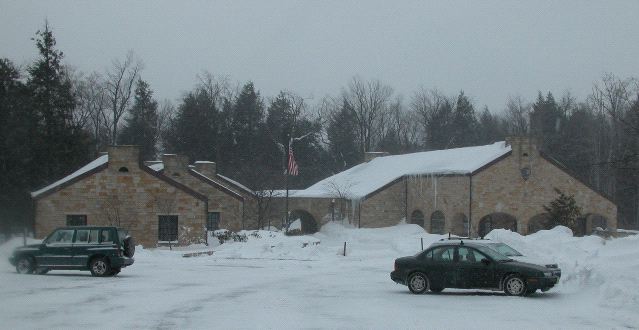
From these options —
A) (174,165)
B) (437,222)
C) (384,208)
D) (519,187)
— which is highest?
(174,165)

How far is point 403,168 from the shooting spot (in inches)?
2261

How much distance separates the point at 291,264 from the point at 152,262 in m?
5.92

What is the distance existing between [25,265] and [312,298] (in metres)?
11.1

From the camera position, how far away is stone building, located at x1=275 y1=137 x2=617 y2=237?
1892 inches

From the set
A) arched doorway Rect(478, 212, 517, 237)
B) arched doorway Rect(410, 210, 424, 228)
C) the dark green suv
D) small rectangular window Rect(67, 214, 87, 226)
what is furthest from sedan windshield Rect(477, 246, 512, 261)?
arched doorway Rect(410, 210, 424, 228)

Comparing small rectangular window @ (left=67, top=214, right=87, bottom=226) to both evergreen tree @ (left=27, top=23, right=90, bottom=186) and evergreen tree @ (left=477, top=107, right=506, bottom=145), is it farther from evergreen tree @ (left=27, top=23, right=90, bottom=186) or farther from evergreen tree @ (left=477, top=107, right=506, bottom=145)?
evergreen tree @ (left=477, top=107, right=506, bottom=145)

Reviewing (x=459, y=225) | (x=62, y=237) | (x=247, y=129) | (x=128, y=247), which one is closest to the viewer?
(x=62, y=237)

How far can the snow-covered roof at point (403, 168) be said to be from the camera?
50003mm

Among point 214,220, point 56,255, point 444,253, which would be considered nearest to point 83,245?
point 56,255

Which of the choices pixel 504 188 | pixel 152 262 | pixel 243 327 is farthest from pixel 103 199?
pixel 243 327

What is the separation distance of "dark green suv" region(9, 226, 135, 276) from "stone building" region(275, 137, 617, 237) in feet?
88.0

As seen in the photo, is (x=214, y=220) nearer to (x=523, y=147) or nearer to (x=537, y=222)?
(x=523, y=147)

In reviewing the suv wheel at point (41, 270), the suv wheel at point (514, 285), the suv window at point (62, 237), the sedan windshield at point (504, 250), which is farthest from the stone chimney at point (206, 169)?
the suv wheel at point (514, 285)

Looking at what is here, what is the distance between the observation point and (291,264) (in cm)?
3278
